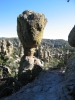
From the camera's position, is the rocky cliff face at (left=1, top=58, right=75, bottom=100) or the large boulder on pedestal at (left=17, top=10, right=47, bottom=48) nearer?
the rocky cliff face at (left=1, top=58, right=75, bottom=100)

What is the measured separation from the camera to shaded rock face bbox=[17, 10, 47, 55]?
15.4 m

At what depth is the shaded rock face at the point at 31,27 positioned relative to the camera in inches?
606

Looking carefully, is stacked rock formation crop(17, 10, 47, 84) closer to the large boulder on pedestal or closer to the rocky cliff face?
the large boulder on pedestal

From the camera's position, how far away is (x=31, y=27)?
1539 centimetres

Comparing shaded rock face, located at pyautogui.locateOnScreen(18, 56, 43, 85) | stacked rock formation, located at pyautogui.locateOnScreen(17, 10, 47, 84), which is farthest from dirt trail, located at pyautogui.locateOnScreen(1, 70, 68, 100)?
stacked rock formation, located at pyautogui.locateOnScreen(17, 10, 47, 84)

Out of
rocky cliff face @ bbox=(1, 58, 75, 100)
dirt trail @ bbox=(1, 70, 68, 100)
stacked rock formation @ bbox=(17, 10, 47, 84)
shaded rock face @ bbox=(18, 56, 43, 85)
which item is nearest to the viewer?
rocky cliff face @ bbox=(1, 58, 75, 100)

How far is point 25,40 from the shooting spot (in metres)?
15.7

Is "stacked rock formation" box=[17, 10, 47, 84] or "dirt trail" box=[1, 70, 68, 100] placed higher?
"stacked rock formation" box=[17, 10, 47, 84]

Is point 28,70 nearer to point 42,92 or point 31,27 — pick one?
point 31,27

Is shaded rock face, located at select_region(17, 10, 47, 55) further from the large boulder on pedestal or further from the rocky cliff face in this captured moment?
the rocky cliff face

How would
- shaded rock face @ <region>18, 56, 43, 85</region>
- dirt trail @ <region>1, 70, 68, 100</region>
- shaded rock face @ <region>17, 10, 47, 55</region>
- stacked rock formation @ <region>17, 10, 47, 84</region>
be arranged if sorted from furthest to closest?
shaded rock face @ <region>17, 10, 47, 55</region>
stacked rock formation @ <region>17, 10, 47, 84</region>
shaded rock face @ <region>18, 56, 43, 85</region>
dirt trail @ <region>1, 70, 68, 100</region>

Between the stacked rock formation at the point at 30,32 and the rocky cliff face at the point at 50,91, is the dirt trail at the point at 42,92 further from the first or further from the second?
the stacked rock formation at the point at 30,32

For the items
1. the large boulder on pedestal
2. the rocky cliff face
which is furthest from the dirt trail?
the large boulder on pedestal

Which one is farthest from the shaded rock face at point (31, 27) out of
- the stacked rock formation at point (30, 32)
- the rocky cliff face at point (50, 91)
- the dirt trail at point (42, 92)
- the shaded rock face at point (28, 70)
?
the dirt trail at point (42, 92)
